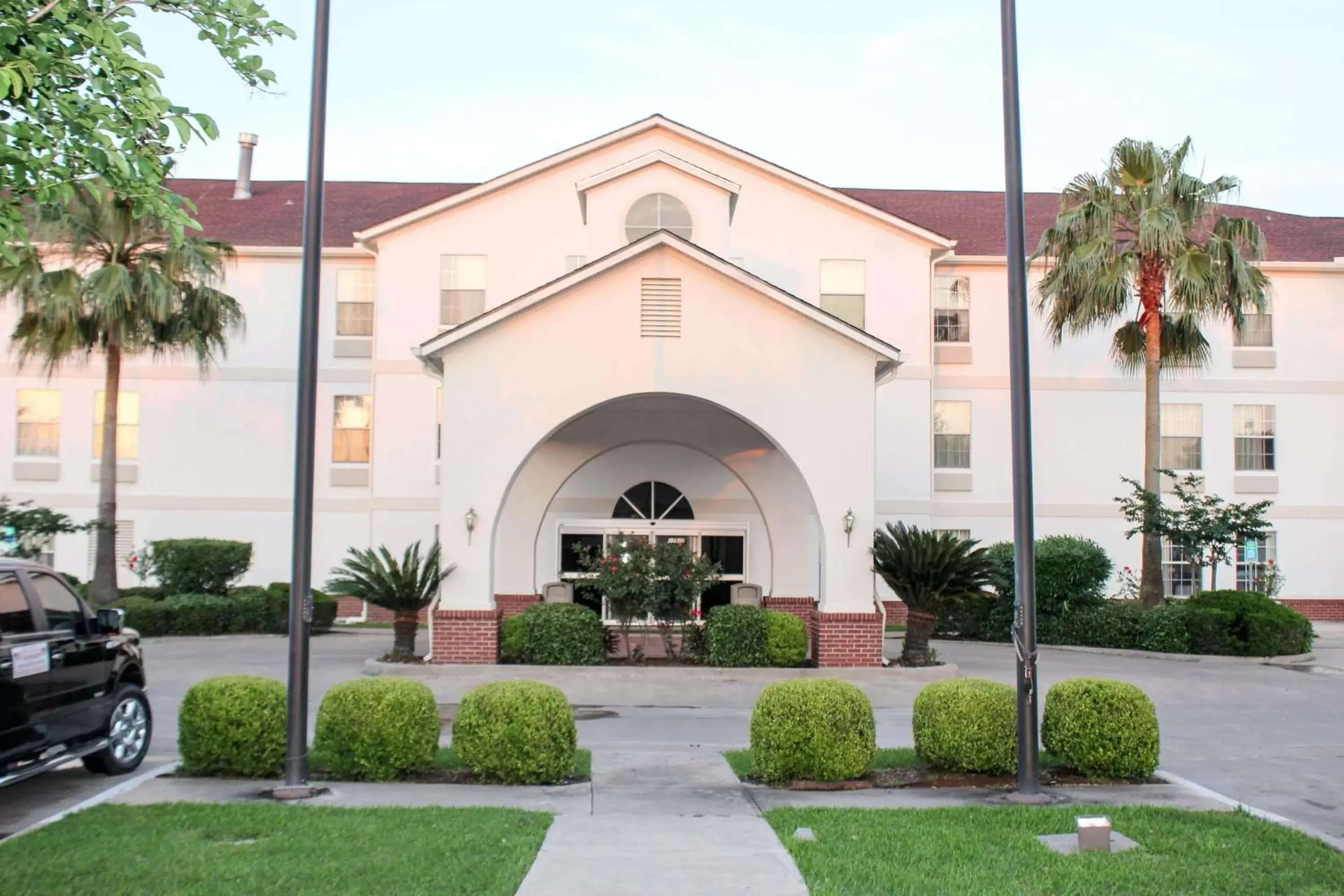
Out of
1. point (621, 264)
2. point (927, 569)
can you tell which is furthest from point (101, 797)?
point (927, 569)

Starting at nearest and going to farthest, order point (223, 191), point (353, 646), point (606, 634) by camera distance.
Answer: point (606, 634) → point (353, 646) → point (223, 191)

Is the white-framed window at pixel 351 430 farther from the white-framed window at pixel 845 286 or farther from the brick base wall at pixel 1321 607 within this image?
the brick base wall at pixel 1321 607

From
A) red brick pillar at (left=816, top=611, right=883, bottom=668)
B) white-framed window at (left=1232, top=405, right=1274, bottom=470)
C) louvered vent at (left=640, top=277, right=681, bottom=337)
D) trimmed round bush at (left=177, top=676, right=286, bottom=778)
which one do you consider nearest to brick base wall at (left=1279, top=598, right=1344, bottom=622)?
white-framed window at (left=1232, top=405, right=1274, bottom=470)

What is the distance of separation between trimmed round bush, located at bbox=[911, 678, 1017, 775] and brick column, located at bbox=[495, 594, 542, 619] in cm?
1351

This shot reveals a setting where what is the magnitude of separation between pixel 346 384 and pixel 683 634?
14018mm

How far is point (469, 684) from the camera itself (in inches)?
697

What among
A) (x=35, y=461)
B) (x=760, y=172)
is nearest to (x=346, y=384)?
(x=35, y=461)

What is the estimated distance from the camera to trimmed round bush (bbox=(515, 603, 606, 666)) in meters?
18.7

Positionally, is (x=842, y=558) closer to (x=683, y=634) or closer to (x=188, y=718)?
(x=683, y=634)

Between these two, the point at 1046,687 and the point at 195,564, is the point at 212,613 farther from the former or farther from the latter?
the point at 1046,687

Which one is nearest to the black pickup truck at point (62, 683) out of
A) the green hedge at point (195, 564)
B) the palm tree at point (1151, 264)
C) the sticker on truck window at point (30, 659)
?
the sticker on truck window at point (30, 659)

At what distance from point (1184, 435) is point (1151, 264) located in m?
8.46

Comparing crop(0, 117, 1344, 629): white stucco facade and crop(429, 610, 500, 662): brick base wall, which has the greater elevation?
crop(0, 117, 1344, 629): white stucco facade

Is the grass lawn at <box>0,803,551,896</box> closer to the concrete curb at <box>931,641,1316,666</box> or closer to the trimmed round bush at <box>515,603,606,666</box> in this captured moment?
the trimmed round bush at <box>515,603,606,666</box>
